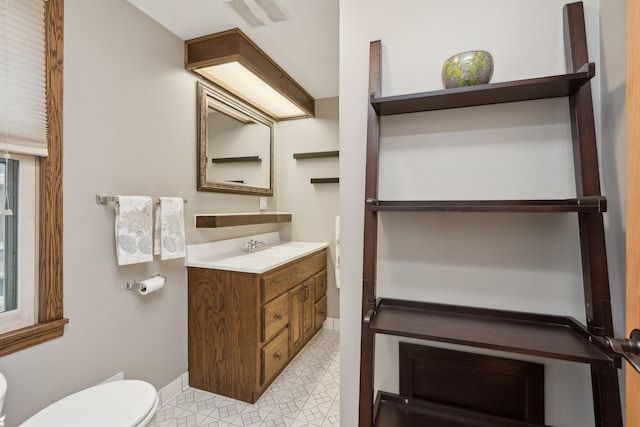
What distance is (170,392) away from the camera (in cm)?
185

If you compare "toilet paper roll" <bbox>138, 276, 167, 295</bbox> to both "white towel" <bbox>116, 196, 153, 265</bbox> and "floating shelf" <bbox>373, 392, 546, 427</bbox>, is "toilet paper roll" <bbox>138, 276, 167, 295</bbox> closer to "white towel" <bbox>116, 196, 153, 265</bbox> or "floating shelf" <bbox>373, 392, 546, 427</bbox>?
"white towel" <bbox>116, 196, 153, 265</bbox>

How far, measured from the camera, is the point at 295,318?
2297mm

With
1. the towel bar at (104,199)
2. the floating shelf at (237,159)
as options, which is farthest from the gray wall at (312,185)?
the towel bar at (104,199)

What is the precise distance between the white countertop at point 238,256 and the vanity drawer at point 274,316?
0.89ft

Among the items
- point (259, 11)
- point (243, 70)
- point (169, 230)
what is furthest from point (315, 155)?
point (169, 230)

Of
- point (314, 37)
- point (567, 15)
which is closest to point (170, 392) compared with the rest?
point (314, 37)

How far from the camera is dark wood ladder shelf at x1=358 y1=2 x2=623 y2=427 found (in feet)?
2.54

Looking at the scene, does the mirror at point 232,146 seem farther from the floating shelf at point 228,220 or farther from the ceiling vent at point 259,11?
the ceiling vent at point 259,11

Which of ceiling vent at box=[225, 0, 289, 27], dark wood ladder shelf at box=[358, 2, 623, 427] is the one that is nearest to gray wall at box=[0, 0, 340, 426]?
ceiling vent at box=[225, 0, 289, 27]

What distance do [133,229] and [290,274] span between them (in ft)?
3.64

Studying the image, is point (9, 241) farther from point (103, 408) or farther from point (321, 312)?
point (321, 312)

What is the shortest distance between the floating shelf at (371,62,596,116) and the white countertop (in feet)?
4.20

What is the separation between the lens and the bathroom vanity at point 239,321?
1812mm

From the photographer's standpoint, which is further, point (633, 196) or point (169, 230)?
point (169, 230)
